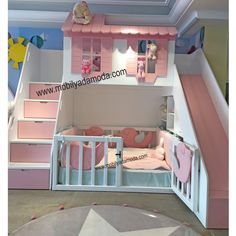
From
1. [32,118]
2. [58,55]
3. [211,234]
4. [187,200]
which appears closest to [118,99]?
[58,55]

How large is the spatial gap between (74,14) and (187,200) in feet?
7.91

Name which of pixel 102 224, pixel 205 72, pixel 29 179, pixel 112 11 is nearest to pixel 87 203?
pixel 102 224

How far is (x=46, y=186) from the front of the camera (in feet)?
10.0

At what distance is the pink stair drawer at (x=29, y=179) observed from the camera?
3.03 m

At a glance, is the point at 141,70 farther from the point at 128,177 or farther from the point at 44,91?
the point at 44,91

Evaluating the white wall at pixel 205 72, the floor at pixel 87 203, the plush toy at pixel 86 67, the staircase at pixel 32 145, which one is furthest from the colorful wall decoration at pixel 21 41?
A: the floor at pixel 87 203

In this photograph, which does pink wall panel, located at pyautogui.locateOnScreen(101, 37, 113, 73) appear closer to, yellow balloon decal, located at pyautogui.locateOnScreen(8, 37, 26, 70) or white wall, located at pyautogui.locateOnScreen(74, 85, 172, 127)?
white wall, located at pyautogui.locateOnScreen(74, 85, 172, 127)

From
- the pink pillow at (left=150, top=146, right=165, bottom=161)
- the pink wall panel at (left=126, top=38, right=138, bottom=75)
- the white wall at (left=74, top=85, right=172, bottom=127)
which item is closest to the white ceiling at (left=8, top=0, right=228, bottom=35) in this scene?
the pink wall panel at (left=126, top=38, right=138, bottom=75)

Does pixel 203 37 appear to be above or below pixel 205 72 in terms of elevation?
above

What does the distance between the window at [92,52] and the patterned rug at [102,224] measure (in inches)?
68.3

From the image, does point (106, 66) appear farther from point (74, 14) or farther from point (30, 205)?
point (30, 205)

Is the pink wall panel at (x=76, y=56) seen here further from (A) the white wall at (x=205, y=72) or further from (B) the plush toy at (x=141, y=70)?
(A) the white wall at (x=205, y=72)

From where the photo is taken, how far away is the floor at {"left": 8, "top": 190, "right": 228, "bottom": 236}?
2.30m

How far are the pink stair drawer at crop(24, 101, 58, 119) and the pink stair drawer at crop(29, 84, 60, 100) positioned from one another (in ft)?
0.84
